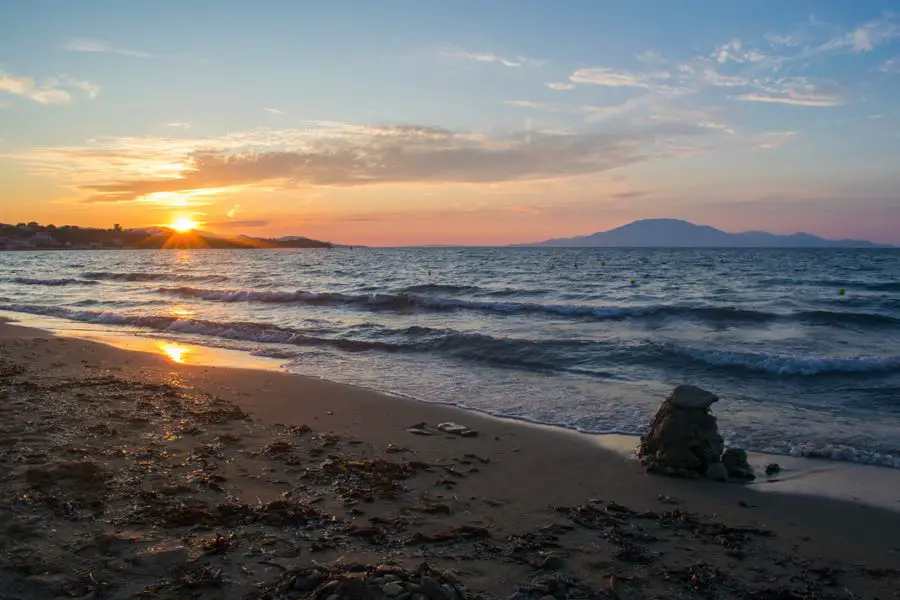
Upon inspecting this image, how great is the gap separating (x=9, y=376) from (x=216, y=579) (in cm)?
917

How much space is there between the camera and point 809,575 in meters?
4.56

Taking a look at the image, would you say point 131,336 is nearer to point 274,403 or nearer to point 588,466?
point 274,403

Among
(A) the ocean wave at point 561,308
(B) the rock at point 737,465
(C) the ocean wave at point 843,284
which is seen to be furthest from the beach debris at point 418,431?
(C) the ocean wave at point 843,284

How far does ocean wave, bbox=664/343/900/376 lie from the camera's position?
13438 millimetres

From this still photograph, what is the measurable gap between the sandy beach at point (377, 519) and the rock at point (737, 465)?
0.83 feet

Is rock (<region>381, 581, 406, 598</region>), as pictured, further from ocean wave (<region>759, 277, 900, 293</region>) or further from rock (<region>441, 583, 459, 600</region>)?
ocean wave (<region>759, 277, 900, 293</region>)

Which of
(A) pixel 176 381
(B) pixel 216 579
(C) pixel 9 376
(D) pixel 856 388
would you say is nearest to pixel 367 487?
(B) pixel 216 579

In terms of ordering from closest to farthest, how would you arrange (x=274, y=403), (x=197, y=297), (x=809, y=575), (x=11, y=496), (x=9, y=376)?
(x=809, y=575), (x=11, y=496), (x=274, y=403), (x=9, y=376), (x=197, y=297)

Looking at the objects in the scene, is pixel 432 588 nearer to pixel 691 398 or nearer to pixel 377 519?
pixel 377 519

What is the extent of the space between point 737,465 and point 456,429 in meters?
3.66

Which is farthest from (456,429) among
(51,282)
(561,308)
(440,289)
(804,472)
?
(51,282)

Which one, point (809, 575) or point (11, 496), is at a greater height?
point (11, 496)

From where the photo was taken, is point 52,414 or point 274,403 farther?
point 274,403

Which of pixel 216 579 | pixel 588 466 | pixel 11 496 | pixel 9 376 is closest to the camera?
pixel 216 579
